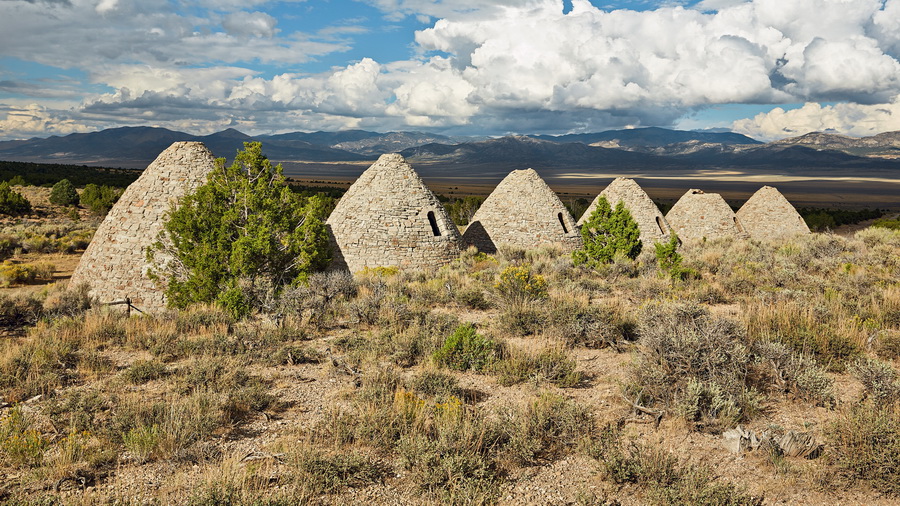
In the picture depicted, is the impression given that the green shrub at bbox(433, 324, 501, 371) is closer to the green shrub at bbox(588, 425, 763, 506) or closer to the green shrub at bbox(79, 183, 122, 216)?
the green shrub at bbox(588, 425, 763, 506)

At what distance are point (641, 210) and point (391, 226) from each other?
1194 centimetres

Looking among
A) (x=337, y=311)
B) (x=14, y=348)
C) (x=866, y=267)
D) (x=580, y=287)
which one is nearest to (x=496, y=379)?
(x=337, y=311)

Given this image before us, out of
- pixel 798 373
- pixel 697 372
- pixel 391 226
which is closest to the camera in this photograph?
pixel 798 373

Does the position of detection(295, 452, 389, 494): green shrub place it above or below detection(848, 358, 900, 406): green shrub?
below

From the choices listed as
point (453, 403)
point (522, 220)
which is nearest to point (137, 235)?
point (453, 403)

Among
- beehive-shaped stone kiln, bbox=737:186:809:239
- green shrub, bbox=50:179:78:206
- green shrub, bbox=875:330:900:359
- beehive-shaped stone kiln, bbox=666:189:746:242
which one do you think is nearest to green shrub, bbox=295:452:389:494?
green shrub, bbox=875:330:900:359

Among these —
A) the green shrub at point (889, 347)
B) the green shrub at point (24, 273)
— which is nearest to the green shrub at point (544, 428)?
the green shrub at point (889, 347)

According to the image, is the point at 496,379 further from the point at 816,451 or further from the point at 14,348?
the point at 14,348

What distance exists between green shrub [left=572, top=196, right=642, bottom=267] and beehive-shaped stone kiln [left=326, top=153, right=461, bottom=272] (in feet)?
14.1

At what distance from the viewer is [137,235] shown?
12.3m

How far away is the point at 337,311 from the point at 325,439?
18.1 feet

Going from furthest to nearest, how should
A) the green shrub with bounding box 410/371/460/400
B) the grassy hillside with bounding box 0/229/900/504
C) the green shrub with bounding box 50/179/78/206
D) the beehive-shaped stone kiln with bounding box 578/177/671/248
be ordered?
the green shrub with bounding box 50/179/78/206 → the beehive-shaped stone kiln with bounding box 578/177/671/248 → the green shrub with bounding box 410/371/460/400 → the grassy hillside with bounding box 0/229/900/504

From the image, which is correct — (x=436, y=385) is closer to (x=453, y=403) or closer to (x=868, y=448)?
(x=453, y=403)

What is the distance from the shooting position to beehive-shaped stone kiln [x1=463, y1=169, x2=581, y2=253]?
19.1m
